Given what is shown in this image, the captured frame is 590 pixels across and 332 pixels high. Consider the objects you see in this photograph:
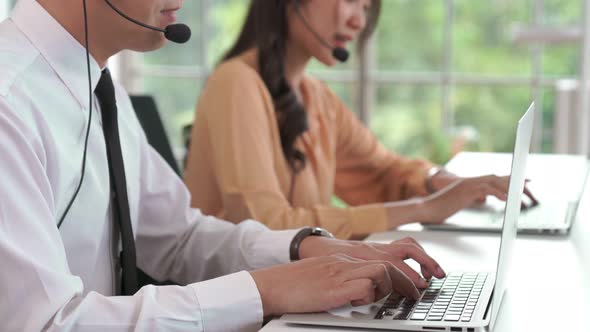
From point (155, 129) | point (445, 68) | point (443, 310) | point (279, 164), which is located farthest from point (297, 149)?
point (445, 68)

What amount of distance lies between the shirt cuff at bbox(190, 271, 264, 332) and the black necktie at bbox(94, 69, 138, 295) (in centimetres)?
28

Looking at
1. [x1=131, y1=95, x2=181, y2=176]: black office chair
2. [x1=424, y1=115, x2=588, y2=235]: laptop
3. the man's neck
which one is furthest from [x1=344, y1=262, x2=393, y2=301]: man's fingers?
[x1=131, y1=95, x2=181, y2=176]: black office chair

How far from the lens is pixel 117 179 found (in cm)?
137

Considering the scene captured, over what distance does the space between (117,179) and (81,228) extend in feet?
0.36

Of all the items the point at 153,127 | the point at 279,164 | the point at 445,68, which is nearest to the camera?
the point at 153,127

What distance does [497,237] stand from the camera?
174 cm

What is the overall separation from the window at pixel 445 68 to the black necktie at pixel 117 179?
3.07m

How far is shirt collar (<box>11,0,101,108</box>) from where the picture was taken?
125cm

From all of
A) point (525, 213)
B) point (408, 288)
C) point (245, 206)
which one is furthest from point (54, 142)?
point (525, 213)

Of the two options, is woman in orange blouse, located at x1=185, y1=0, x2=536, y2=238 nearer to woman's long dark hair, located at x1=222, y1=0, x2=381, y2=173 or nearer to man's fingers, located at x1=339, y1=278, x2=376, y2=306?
woman's long dark hair, located at x1=222, y1=0, x2=381, y2=173

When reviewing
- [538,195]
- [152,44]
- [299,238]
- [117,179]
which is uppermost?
[152,44]

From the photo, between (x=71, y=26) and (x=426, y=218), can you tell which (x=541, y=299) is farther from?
(x=71, y=26)

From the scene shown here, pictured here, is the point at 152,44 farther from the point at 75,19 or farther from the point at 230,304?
the point at 230,304

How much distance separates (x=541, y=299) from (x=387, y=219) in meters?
0.62
